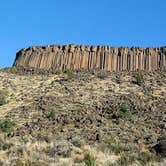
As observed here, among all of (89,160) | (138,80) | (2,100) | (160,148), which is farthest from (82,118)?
(89,160)

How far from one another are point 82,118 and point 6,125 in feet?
23.6

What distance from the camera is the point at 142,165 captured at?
108 feet

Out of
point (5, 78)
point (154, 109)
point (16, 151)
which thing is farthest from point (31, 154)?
point (5, 78)

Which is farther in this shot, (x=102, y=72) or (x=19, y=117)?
(x=102, y=72)

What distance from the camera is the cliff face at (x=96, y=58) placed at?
80.9m

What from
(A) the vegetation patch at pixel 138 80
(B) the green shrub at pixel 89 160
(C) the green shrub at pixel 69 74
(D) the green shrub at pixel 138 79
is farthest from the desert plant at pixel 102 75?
(B) the green shrub at pixel 89 160

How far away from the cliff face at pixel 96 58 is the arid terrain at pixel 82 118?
3432 mm

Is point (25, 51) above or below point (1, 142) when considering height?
above

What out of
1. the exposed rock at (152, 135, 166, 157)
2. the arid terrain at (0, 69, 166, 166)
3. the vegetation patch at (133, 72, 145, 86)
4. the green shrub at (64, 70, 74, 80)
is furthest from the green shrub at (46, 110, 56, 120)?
the green shrub at (64, 70, 74, 80)

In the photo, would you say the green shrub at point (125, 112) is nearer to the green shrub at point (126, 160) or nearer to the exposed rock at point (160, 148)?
the exposed rock at point (160, 148)

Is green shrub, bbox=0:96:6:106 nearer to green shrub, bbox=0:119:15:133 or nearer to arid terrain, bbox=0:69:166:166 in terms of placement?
arid terrain, bbox=0:69:166:166

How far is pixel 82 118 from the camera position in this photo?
5378 centimetres

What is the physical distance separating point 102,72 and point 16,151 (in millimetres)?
41002

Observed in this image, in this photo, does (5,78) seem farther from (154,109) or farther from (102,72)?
(154,109)
